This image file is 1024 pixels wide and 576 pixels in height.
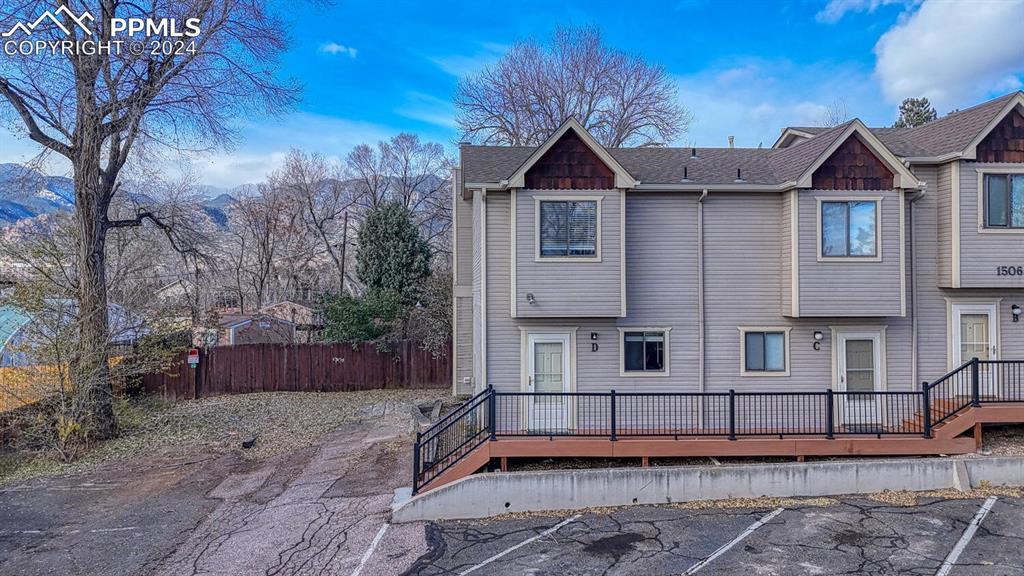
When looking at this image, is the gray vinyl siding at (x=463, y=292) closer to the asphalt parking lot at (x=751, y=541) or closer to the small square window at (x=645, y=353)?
the small square window at (x=645, y=353)

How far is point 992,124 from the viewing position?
32.8 feet

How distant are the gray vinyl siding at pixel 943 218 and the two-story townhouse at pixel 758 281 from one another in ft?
0.13

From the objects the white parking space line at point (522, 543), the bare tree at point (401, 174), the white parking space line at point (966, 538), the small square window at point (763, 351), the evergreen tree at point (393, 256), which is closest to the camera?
the white parking space line at point (966, 538)

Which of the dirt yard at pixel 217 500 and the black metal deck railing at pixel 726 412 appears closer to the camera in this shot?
the dirt yard at pixel 217 500

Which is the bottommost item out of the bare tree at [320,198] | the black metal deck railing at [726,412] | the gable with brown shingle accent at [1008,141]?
the black metal deck railing at [726,412]

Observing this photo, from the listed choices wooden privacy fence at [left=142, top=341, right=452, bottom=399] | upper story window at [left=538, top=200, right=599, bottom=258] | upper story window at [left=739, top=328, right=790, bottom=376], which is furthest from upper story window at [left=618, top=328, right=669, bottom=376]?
wooden privacy fence at [left=142, top=341, right=452, bottom=399]

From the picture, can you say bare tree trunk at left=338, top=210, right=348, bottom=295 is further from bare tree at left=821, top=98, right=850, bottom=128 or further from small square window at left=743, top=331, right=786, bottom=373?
bare tree at left=821, top=98, right=850, bottom=128

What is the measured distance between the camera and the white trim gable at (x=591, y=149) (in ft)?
33.2

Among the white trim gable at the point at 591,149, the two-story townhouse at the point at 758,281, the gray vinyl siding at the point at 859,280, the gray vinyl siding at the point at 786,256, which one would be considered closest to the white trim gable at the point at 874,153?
the two-story townhouse at the point at 758,281

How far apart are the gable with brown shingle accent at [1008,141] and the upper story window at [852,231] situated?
233cm

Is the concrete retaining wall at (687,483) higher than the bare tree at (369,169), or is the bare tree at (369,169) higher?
the bare tree at (369,169)

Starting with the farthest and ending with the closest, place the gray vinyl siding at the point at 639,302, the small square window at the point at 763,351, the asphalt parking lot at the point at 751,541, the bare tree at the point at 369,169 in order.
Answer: the bare tree at the point at 369,169
the small square window at the point at 763,351
the gray vinyl siding at the point at 639,302
the asphalt parking lot at the point at 751,541

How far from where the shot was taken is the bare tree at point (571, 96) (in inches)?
1121

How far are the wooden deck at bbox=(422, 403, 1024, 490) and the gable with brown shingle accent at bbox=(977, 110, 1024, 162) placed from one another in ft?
15.5
